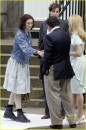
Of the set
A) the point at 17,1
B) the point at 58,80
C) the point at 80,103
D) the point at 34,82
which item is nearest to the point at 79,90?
the point at 80,103

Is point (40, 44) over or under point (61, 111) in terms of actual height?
over

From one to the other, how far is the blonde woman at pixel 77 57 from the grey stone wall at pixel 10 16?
20.5ft

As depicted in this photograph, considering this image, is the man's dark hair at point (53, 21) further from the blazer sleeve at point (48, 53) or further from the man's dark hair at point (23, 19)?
Answer: the man's dark hair at point (23, 19)

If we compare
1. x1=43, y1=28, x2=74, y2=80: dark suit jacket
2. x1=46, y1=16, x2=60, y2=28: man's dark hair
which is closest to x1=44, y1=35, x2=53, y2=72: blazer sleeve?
x1=43, y1=28, x2=74, y2=80: dark suit jacket

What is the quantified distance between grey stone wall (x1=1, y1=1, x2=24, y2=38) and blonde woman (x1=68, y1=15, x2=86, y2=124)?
6.26m

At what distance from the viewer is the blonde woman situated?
8781 mm

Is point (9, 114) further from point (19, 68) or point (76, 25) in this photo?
point (76, 25)

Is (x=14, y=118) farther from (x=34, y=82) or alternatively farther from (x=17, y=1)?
(x=17, y=1)

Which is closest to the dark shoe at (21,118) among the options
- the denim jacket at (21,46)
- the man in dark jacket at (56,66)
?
the man in dark jacket at (56,66)

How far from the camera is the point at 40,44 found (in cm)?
919

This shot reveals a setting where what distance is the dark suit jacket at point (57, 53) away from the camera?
8.15 meters

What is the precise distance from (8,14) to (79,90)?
665 cm

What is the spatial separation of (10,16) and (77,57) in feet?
21.3

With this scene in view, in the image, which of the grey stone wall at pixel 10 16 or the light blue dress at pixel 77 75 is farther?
the grey stone wall at pixel 10 16
